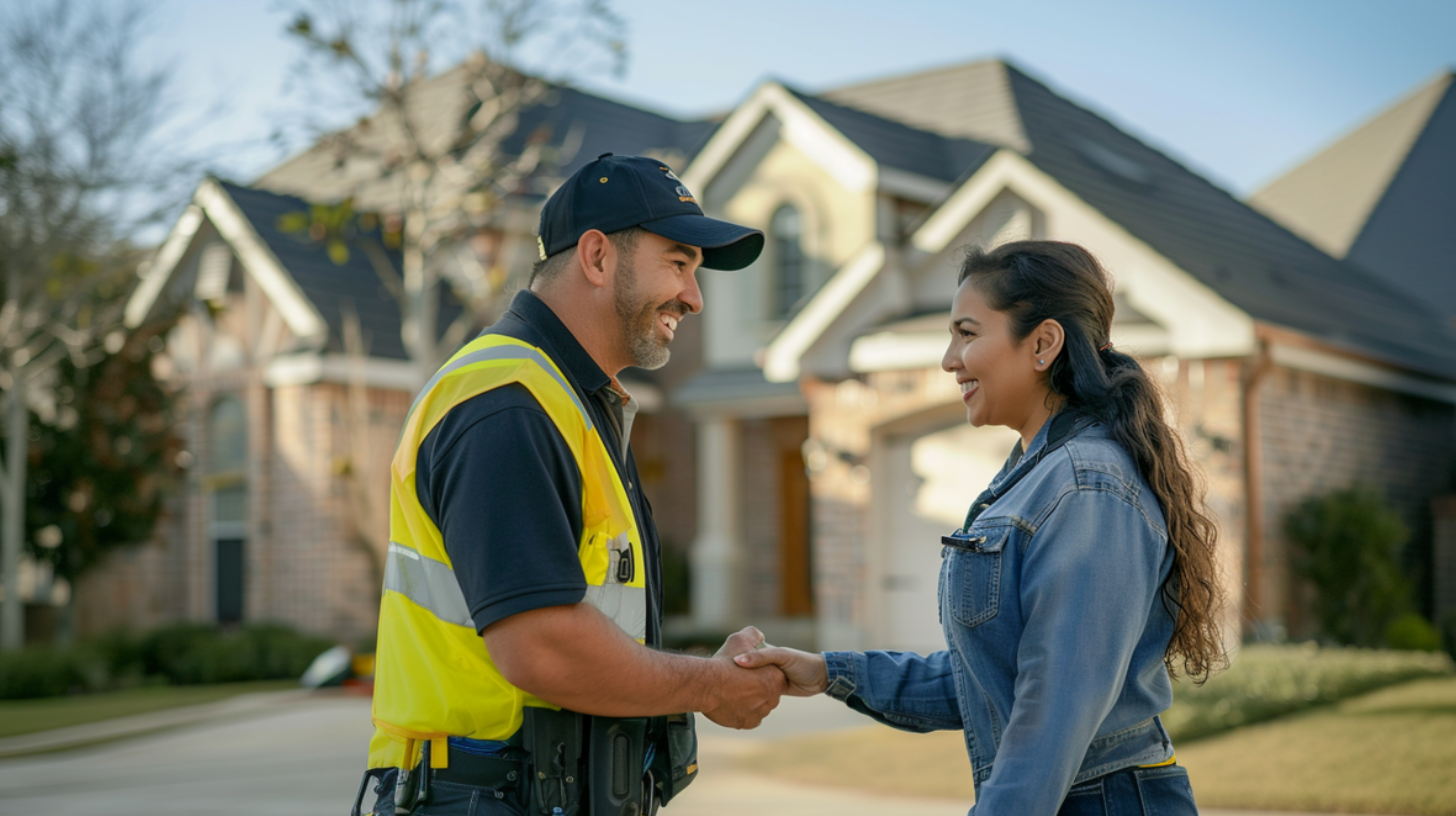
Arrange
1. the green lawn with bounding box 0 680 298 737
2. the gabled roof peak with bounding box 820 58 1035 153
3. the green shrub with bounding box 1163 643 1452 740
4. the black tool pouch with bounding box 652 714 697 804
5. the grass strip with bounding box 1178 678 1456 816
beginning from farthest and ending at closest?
the gabled roof peak with bounding box 820 58 1035 153
the green lawn with bounding box 0 680 298 737
the green shrub with bounding box 1163 643 1452 740
the grass strip with bounding box 1178 678 1456 816
the black tool pouch with bounding box 652 714 697 804

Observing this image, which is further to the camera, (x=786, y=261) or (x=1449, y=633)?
(x=786, y=261)

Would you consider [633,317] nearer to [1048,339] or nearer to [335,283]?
[1048,339]

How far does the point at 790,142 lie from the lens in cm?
1995

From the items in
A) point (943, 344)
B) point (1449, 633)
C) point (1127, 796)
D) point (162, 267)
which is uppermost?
point (162, 267)

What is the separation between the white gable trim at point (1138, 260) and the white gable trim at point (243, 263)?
8.36 metres

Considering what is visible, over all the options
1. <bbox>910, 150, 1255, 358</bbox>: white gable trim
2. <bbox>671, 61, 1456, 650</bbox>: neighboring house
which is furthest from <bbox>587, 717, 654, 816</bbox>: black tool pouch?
<bbox>910, 150, 1255, 358</bbox>: white gable trim

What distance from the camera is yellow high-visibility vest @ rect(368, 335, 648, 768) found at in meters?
2.76

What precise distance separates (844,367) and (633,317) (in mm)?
14247

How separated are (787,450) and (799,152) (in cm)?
448

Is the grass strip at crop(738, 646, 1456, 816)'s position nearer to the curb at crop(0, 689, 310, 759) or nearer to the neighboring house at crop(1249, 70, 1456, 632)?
the curb at crop(0, 689, 310, 759)

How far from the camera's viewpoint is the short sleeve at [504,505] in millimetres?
2592

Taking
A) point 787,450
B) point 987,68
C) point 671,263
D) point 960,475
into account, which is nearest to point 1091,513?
point 671,263

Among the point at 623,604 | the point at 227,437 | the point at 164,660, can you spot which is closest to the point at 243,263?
the point at 227,437

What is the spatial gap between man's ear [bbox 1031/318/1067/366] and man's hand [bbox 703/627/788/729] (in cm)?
86
